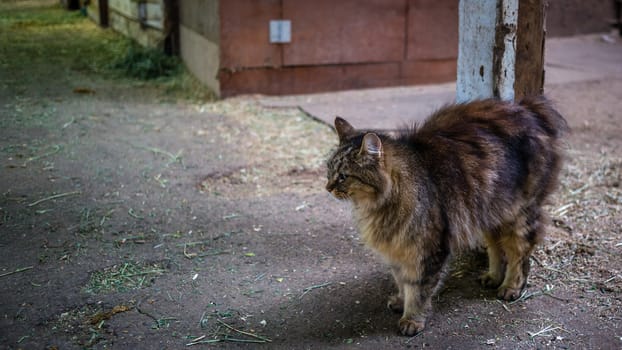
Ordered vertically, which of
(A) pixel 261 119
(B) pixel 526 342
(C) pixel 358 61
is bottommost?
(B) pixel 526 342

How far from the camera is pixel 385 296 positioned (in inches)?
137

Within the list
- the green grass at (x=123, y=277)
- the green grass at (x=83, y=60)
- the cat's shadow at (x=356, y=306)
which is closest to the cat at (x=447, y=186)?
the cat's shadow at (x=356, y=306)

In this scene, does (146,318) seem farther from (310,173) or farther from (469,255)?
(310,173)

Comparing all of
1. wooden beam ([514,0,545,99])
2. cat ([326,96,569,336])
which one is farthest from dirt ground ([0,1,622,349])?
wooden beam ([514,0,545,99])

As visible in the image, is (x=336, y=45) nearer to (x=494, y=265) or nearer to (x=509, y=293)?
(x=494, y=265)

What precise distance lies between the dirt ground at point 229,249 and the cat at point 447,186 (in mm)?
277

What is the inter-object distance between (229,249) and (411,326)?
1353 millimetres

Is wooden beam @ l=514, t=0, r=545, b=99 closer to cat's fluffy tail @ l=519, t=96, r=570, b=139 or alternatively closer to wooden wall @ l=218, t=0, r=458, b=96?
cat's fluffy tail @ l=519, t=96, r=570, b=139

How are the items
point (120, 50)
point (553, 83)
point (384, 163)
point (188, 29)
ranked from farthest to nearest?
point (120, 50)
point (188, 29)
point (553, 83)
point (384, 163)

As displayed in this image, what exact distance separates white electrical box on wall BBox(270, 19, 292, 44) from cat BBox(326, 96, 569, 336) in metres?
4.37

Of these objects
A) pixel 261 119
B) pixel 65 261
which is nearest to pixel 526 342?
pixel 65 261

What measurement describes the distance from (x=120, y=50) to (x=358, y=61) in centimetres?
439

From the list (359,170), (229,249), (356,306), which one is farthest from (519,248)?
(229,249)

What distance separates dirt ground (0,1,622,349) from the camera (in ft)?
10.2
